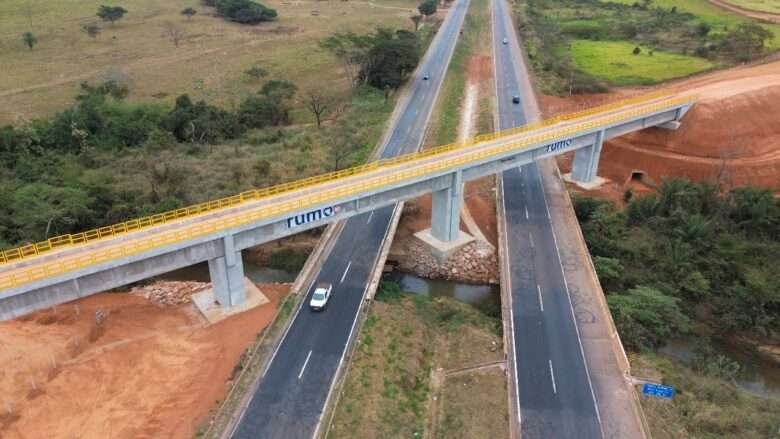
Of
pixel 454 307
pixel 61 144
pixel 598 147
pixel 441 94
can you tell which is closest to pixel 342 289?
pixel 454 307

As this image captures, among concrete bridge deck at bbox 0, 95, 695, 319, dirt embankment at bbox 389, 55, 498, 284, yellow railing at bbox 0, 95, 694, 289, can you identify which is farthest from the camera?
dirt embankment at bbox 389, 55, 498, 284

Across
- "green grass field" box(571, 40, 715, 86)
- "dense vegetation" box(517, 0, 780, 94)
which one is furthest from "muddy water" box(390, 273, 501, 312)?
"green grass field" box(571, 40, 715, 86)

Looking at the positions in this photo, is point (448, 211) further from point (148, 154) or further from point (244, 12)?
point (244, 12)

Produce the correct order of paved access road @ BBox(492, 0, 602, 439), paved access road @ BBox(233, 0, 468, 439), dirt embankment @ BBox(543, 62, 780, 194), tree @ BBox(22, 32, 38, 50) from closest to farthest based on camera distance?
paved access road @ BBox(233, 0, 468, 439) < paved access road @ BBox(492, 0, 602, 439) < dirt embankment @ BBox(543, 62, 780, 194) < tree @ BBox(22, 32, 38, 50)

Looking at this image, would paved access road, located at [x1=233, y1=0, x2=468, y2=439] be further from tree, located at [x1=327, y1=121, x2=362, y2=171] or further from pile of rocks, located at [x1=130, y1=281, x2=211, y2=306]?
tree, located at [x1=327, y1=121, x2=362, y2=171]

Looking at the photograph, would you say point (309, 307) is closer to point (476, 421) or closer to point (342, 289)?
point (342, 289)

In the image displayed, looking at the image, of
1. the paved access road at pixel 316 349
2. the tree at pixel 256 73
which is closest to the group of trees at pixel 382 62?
the tree at pixel 256 73

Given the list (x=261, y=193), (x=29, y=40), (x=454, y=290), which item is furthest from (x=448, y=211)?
(x=29, y=40)
